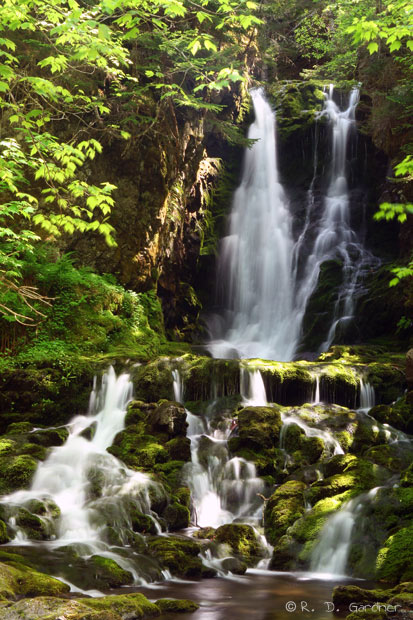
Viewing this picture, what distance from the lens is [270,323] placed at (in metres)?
18.5

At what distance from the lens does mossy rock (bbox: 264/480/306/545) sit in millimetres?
7352

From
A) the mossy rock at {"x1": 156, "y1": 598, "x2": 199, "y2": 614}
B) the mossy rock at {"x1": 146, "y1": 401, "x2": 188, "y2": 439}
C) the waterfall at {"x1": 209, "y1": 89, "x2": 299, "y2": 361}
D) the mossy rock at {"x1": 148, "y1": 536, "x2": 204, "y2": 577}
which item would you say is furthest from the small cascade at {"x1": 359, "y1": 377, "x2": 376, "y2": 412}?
the mossy rock at {"x1": 156, "y1": 598, "x2": 199, "y2": 614}

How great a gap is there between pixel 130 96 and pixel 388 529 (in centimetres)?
1357

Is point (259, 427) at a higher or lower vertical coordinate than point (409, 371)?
lower

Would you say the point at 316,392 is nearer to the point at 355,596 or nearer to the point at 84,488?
the point at 84,488

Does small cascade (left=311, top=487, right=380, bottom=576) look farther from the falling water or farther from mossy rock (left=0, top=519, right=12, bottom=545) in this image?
the falling water

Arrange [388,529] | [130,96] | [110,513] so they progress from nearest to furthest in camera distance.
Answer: [388,529] → [110,513] → [130,96]

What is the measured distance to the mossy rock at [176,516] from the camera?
24.7 ft

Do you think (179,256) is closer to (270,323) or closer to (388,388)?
(270,323)

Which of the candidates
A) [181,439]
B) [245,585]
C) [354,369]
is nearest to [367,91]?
[354,369]

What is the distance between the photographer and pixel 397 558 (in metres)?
6.08

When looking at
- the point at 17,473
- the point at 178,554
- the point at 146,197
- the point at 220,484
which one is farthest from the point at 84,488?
the point at 146,197

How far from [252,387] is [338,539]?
4.96 metres

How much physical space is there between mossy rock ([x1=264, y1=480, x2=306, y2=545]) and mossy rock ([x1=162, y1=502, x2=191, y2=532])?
1161 millimetres
